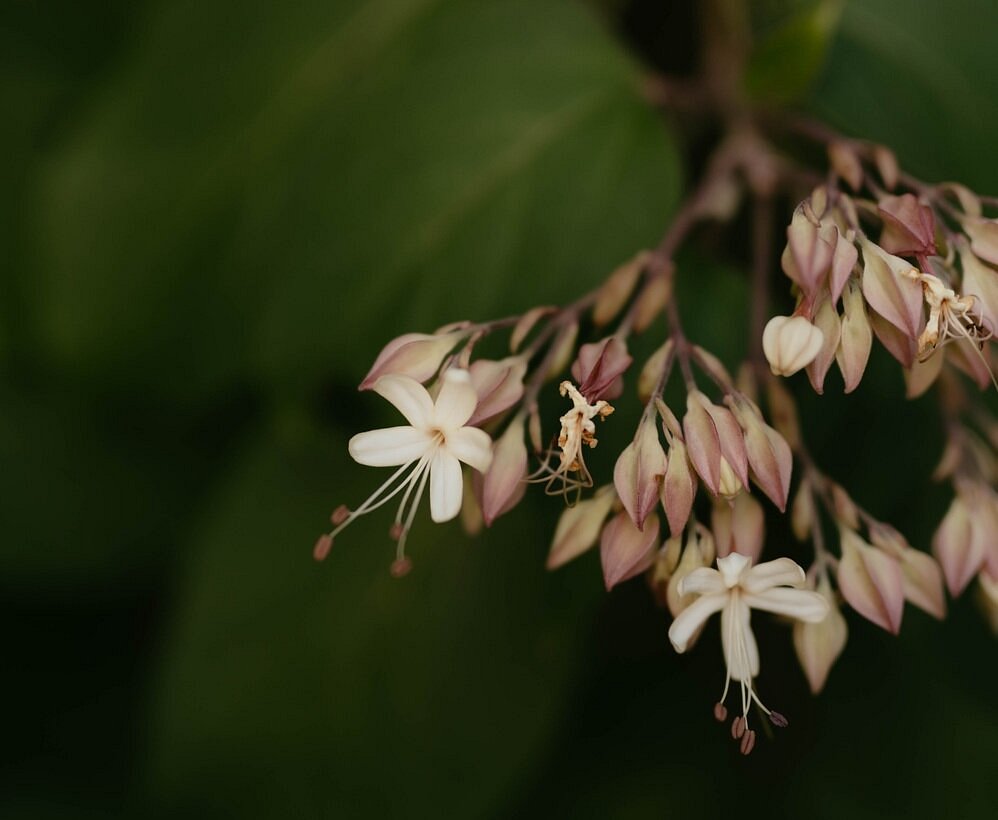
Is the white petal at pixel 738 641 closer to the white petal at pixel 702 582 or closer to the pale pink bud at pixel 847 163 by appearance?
the white petal at pixel 702 582

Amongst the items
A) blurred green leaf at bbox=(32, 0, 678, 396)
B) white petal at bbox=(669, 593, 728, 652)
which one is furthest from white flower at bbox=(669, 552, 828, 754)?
blurred green leaf at bbox=(32, 0, 678, 396)

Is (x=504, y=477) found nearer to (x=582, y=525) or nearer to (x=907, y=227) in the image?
(x=582, y=525)

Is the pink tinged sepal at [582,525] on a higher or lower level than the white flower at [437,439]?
lower

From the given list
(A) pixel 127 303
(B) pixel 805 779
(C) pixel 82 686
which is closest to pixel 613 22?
(A) pixel 127 303

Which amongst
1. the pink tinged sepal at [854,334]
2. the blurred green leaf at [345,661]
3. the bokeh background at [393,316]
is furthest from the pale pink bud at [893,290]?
the blurred green leaf at [345,661]

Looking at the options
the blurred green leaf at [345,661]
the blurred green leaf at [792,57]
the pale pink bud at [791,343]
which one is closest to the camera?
the pale pink bud at [791,343]

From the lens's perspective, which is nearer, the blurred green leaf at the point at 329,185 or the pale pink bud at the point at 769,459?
the pale pink bud at the point at 769,459

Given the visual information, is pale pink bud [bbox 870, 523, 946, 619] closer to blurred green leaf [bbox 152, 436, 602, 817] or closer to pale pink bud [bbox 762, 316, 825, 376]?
pale pink bud [bbox 762, 316, 825, 376]
